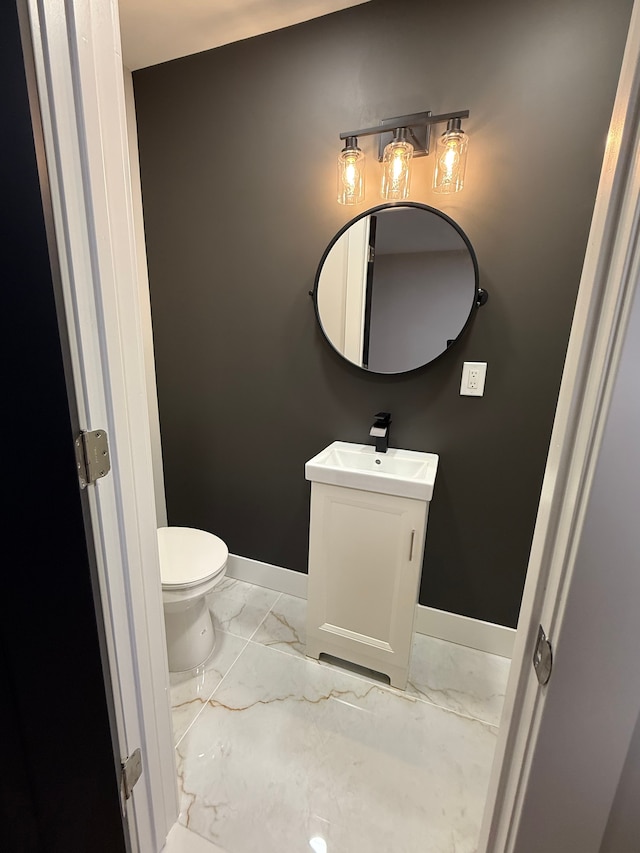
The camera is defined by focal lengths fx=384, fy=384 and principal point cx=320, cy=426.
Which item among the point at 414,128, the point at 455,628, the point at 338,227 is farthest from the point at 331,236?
the point at 455,628

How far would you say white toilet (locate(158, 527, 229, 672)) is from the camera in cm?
143

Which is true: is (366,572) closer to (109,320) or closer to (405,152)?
(109,320)

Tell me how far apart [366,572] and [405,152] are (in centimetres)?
155

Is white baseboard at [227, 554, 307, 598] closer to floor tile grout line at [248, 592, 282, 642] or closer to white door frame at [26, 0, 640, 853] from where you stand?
floor tile grout line at [248, 592, 282, 642]

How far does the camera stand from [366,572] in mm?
1488

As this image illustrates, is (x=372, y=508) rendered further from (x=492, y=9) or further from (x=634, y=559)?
(x=492, y=9)

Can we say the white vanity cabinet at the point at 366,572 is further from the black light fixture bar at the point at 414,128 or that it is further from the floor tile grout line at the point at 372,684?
the black light fixture bar at the point at 414,128

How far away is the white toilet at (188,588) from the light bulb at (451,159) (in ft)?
5.43

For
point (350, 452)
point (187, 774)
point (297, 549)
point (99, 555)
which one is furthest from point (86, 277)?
point (297, 549)

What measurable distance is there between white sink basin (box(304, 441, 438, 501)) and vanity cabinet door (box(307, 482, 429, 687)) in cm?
4

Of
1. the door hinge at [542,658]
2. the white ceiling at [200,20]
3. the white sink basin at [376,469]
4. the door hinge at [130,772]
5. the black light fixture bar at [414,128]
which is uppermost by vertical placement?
the white ceiling at [200,20]

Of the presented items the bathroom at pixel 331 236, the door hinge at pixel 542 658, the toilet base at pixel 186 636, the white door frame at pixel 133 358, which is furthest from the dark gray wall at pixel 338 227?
the door hinge at pixel 542 658

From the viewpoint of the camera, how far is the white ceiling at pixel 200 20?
4.52 feet

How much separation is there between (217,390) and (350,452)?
766mm
